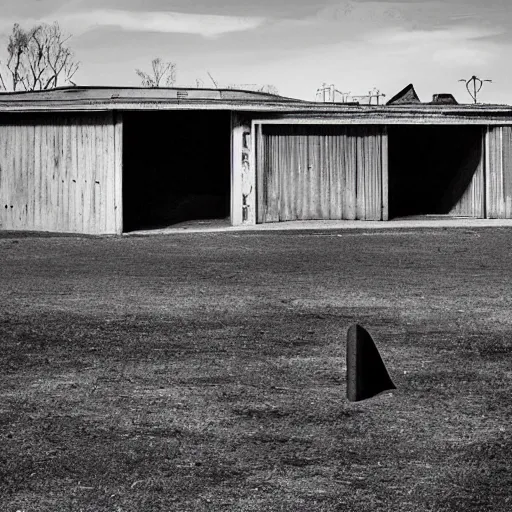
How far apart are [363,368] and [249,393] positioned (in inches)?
30.9

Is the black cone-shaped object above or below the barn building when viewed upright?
below

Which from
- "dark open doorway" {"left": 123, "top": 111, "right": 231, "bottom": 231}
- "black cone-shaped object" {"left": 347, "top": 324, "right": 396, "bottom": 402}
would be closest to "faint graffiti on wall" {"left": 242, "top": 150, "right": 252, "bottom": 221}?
"dark open doorway" {"left": 123, "top": 111, "right": 231, "bottom": 231}

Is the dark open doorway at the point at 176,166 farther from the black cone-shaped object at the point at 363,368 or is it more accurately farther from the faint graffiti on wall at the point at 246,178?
the black cone-shaped object at the point at 363,368

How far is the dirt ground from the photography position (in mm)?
4621

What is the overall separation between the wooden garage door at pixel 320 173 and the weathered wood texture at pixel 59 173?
10.9 feet

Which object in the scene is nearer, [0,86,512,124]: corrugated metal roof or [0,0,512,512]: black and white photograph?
[0,0,512,512]: black and white photograph

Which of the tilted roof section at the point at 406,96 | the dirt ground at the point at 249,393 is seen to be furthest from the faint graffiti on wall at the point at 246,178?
the tilted roof section at the point at 406,96

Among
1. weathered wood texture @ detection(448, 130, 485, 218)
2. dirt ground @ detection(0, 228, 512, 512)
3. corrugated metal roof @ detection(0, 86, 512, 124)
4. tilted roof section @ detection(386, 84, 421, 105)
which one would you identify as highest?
tilted roof section @ detection(386, 84, 421, 105)

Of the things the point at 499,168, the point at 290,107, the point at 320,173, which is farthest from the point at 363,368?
the point at 499,168

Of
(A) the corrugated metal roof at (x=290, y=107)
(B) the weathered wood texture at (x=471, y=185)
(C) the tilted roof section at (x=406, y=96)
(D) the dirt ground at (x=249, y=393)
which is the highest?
(C) the tilted roof section at (x=406, y=96)

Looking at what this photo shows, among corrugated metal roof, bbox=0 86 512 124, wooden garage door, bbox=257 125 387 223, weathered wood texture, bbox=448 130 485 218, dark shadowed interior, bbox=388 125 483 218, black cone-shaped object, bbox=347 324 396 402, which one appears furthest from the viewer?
dark shadowed interior, bbox=388 125 483 218

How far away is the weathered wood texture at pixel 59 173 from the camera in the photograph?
21406mm

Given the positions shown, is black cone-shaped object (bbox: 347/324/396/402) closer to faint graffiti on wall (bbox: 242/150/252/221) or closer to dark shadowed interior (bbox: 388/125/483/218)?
faint graffiti on wall (bbox: 242/150/252/221)

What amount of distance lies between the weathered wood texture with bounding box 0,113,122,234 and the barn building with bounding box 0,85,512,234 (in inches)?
0.9
